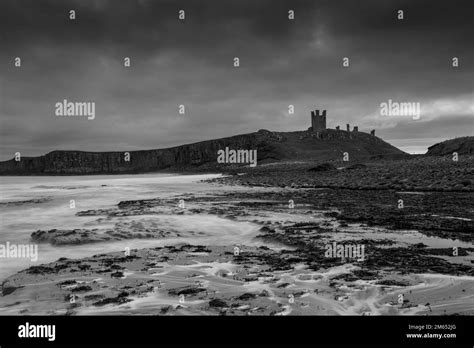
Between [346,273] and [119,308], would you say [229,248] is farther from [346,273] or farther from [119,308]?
[119,308]

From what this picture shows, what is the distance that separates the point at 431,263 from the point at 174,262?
20.6 ft

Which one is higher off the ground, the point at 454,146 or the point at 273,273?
the point at 454,146

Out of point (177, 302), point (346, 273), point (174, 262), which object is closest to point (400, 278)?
point (346, 273)

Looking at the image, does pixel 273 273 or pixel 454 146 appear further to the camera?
pixel 454 146

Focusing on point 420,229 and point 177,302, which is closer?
point 177,302

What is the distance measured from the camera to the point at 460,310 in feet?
18.9

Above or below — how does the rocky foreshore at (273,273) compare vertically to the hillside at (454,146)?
below

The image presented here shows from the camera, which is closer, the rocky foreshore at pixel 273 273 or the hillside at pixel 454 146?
the rocky foreshore at pixel 273 273

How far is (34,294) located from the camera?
22.9 feet

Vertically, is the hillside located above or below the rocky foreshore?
above

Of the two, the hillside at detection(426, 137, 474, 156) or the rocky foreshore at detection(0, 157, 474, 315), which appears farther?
the hillside at detection(426, 137, 474, 156)
